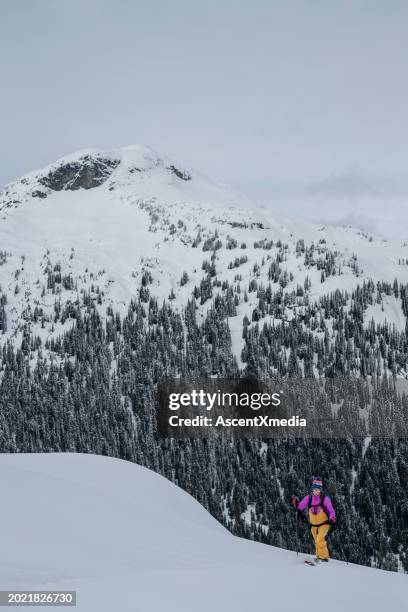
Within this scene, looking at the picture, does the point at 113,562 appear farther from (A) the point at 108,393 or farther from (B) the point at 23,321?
(B) the point at 23,321

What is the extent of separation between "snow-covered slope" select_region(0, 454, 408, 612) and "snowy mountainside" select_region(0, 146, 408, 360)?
111086mm

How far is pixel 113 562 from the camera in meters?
9.75

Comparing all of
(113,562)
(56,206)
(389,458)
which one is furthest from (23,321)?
(113,562)

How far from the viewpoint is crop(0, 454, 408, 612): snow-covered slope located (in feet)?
25.7

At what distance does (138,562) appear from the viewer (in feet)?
33.5

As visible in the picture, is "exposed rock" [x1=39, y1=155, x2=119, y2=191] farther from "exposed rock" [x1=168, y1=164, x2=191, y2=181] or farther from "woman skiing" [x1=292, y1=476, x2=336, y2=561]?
"woman skiing" [x1=292, y1=476, x2=336, y2=561]

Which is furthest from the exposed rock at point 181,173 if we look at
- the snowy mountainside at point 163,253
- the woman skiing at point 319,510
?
the woman skiing at point 319,510

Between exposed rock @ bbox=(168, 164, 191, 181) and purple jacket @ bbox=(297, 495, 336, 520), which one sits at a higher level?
exposed rock @ bbox=(168, 164, 191, 181)

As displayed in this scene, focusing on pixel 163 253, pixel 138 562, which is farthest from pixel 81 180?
pixel 138 562

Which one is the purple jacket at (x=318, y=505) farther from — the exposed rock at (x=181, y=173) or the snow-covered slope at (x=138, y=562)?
the exposed rock at (x=181, y=173)

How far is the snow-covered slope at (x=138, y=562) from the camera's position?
25.7 ft

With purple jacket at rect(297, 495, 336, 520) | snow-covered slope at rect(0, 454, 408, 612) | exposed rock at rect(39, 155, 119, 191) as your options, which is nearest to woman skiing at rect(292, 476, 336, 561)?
purple jacket at rect(297, 495, 336, 520)

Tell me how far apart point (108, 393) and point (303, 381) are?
4493 centimetres

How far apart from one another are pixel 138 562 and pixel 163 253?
13561 cm
